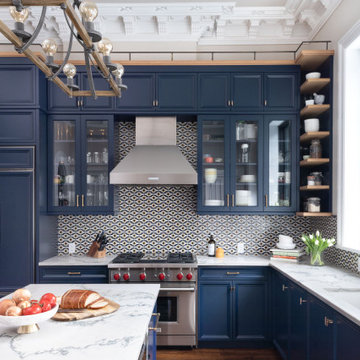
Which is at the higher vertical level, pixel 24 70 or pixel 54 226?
pixel 24 70

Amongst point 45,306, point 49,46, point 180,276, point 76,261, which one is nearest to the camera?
point 45,306

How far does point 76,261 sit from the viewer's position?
3.58 m

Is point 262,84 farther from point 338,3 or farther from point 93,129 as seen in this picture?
point 93,129

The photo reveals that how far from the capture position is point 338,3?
10.5 ft

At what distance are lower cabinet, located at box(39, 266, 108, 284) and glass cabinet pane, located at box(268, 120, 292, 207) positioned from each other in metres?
1.94

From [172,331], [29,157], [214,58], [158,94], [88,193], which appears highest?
[214,58]

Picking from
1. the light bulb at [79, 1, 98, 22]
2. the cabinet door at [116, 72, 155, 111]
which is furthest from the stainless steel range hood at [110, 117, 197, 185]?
the light bulb at [79, 1, 98, 22]

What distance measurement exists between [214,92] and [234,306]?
228cm

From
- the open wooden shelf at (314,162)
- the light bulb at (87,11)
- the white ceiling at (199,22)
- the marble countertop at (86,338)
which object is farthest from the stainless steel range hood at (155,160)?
the light bulb at (87,11)

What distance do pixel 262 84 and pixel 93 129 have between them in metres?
1.92

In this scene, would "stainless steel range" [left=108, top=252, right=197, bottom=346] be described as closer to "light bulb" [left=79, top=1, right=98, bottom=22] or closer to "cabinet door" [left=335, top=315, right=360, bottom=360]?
"cabinet door" [left=335, top=315, right=360, bottom=360]

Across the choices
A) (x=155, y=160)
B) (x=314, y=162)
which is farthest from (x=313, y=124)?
(x=155, y=160)

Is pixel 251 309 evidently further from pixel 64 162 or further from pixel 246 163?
pixel 64 162

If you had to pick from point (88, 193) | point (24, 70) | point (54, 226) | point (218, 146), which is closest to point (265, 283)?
point (218, 146)
